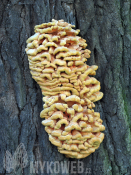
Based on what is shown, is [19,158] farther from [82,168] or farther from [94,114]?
[94,114]

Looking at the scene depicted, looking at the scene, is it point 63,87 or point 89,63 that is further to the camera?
point 89,63

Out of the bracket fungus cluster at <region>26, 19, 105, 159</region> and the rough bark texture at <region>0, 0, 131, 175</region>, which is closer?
the bracket fungus cluster at <region>26, 19, 105, 159</region>

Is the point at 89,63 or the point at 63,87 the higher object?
the point at 89,63

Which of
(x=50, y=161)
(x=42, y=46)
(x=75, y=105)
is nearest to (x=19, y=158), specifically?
(x=50, y=161)

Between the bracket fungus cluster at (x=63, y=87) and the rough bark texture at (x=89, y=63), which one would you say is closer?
the bracket fungus cluster at (x=63, y=87)
